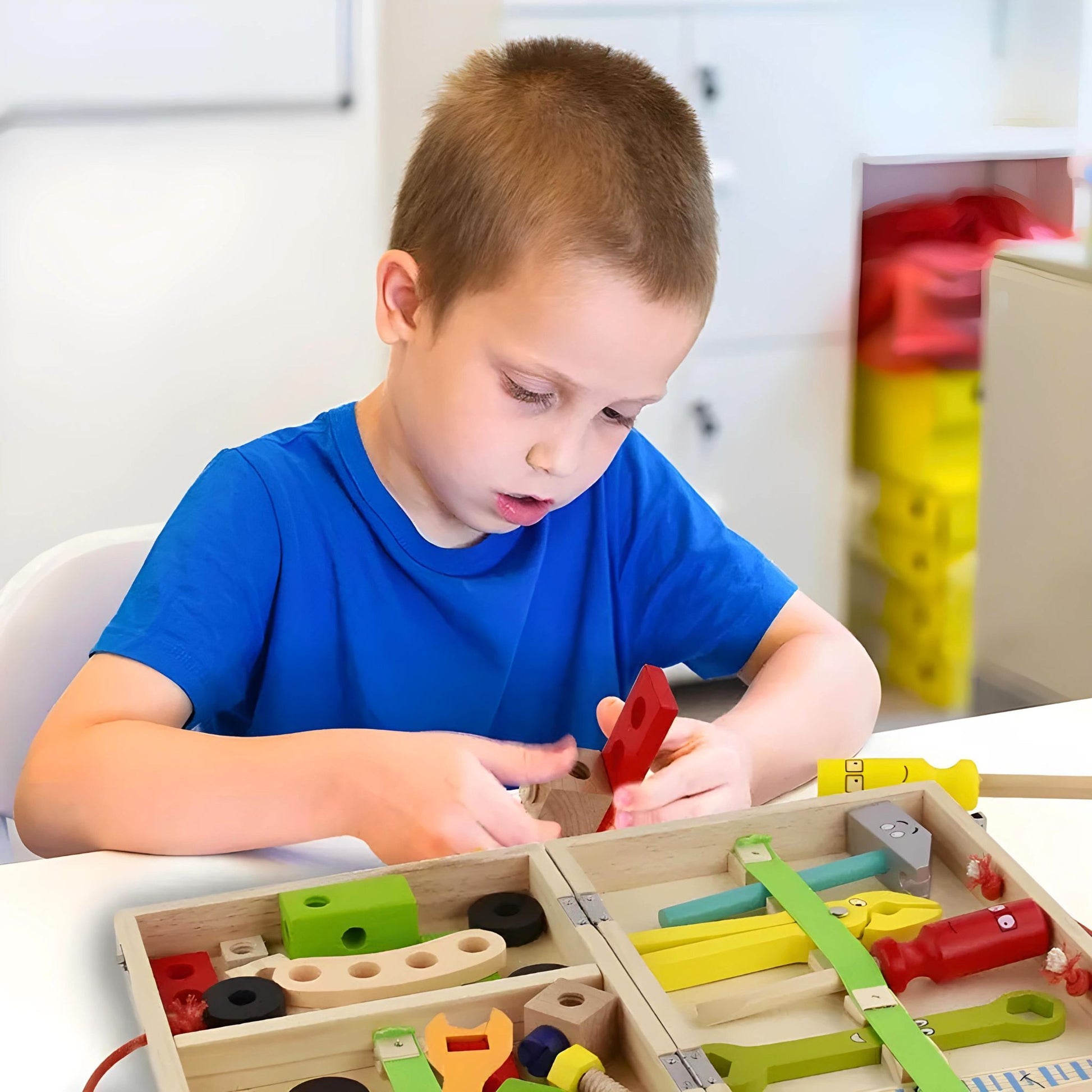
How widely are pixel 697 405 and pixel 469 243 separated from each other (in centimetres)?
123

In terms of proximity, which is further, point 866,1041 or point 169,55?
point 169,55

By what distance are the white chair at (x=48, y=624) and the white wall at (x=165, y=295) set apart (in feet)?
2.36

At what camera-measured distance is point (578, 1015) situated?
0.51 meters

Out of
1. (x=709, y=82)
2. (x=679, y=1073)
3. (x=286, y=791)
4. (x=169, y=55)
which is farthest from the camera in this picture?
(x=709, y=82)

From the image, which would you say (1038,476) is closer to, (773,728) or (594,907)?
(773,728)

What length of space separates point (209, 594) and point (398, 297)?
199mm

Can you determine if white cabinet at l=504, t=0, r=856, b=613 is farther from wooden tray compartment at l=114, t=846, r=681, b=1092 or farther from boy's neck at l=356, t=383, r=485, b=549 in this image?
wooden tray compartment at l=114, t=846, r=681, b=1092

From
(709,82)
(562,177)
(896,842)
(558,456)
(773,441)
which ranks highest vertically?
(709,82)

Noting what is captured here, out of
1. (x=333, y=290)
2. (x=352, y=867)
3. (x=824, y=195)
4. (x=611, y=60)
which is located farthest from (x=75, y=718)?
(x=824, y=195)

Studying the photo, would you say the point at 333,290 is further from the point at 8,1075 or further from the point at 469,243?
the point at 8,1075

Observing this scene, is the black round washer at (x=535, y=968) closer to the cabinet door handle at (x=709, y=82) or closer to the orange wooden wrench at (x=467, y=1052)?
the orange wooden wrench at (x=467, y=1052)

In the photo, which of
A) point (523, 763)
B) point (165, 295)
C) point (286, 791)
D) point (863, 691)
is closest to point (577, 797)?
point (523, 763)

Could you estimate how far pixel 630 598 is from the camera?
0.99m

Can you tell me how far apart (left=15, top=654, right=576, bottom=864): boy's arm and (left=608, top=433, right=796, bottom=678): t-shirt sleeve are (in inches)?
A: 10.6
